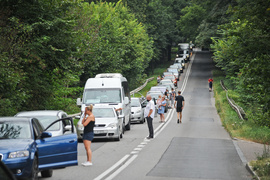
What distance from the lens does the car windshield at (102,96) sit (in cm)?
2564

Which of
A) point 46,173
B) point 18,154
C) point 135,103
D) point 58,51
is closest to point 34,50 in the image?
point 58,51

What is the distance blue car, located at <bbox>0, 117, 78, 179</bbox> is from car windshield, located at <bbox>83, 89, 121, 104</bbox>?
13352 mm

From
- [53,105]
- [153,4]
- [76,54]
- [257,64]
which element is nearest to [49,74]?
[76,54]

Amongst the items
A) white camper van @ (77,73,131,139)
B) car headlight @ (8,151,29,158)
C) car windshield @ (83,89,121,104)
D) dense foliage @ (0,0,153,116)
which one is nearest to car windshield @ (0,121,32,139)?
car headlight @ (8,151,29,158)

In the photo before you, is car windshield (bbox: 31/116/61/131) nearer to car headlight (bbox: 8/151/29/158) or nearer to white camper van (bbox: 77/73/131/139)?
car headlight (bbox: 8/151/29/158)

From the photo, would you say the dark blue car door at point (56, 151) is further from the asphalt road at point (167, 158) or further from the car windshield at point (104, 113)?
the car windshield at point (104, 113)

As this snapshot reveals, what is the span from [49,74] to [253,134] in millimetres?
10365

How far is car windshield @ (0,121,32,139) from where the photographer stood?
11.0 meters

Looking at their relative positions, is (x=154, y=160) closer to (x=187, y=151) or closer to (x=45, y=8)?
(x=187, y=151)

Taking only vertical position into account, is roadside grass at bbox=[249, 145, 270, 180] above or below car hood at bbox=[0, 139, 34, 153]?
below

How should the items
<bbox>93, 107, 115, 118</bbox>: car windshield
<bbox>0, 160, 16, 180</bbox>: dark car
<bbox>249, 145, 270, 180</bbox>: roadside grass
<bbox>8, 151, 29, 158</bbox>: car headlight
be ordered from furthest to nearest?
<bbox>93, 107, 115, 118</bbox>: car windshield → <bbox>249, 145, 270, 180</bbox>: roadside grass → <bbox>8, 151, 29, 158</bbox>: car headlight → <bbox>0, 160, 16, 180</bbox>: dark car

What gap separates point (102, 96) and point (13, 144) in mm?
15624

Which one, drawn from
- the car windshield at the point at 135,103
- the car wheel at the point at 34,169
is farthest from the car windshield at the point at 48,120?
the car windshield at the point at 135,103

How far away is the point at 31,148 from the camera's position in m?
10.3
